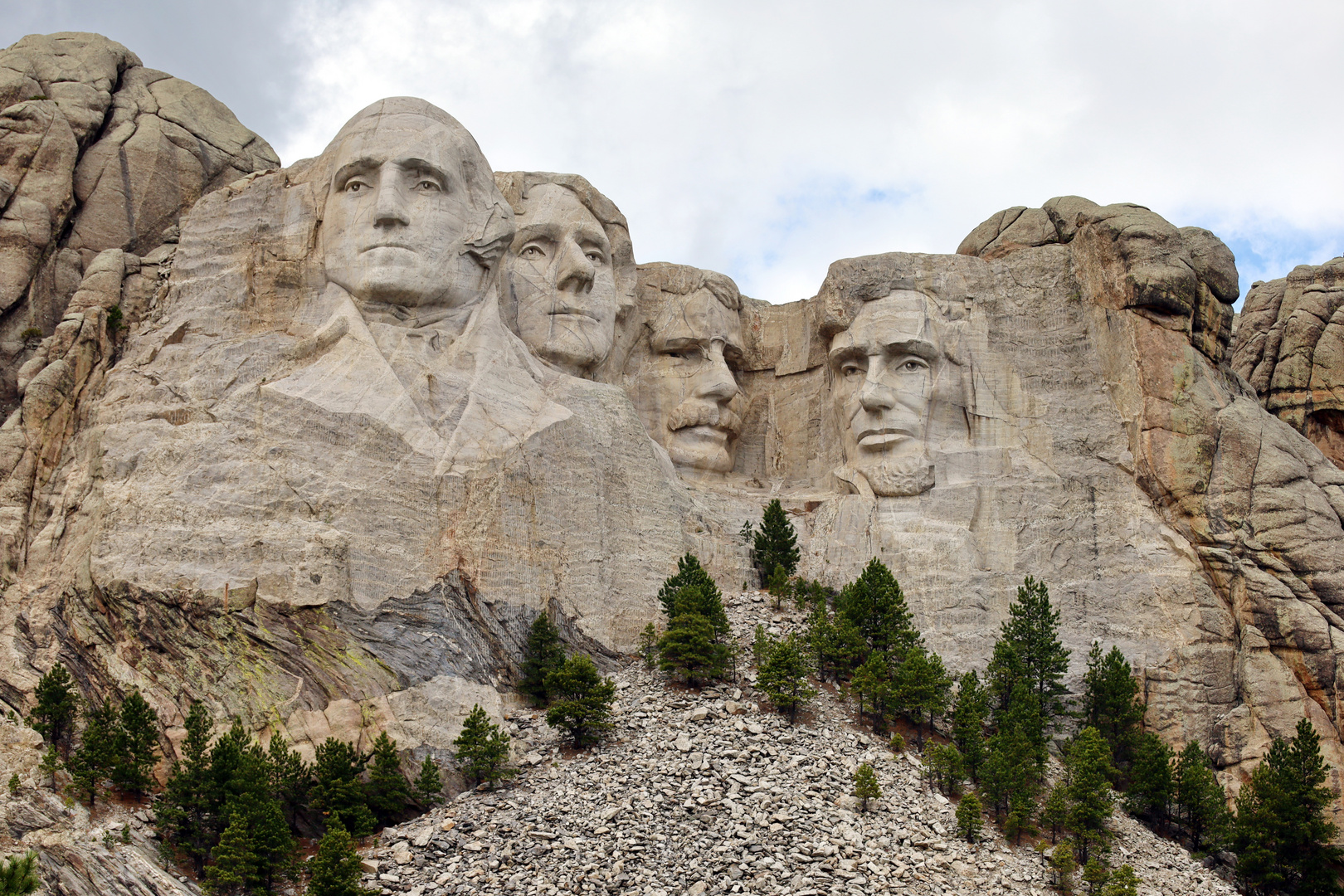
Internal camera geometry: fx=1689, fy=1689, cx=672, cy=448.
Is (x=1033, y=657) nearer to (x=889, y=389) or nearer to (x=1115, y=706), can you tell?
(x=1115, y=706)

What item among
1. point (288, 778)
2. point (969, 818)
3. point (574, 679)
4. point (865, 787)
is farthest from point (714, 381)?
point (288, 778)

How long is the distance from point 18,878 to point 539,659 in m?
9.91

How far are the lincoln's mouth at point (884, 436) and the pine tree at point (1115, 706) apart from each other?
5.95 meters

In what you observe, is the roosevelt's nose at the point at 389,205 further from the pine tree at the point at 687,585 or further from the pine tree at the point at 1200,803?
the pine tree at the point at 1200,803

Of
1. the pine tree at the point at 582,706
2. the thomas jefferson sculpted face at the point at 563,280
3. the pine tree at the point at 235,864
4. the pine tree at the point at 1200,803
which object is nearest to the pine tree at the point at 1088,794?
the pine tree at the point at 1200,803

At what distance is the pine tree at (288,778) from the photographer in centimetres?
A: 2362

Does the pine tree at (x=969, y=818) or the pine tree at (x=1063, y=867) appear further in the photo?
the pine tree at (x=969, y=818)

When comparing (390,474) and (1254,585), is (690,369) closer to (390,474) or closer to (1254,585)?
(390,474)

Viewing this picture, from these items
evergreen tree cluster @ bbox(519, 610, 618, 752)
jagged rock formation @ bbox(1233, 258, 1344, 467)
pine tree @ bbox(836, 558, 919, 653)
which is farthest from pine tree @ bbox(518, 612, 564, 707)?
jagged rock formation @ bbox(1233, 258, 1344, 467)

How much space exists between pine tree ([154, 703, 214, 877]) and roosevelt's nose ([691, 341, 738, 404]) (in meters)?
14.7

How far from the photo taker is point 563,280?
1308 inches

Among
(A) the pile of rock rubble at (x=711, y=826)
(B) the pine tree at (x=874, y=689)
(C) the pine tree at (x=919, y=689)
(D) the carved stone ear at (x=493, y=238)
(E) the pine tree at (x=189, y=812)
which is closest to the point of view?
(E) the pine tree at (x=189, y=812)

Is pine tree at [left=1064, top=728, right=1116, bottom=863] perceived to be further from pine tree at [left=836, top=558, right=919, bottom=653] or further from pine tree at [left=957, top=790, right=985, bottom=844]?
pine tree at [left=836, top=558, right=919, bottom=653]

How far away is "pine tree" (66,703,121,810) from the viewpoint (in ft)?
76.1
